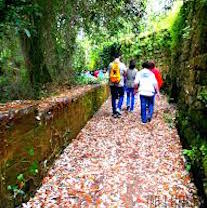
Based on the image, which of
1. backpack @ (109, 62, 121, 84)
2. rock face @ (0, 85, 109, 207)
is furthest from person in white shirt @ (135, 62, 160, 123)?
rock face @ (0, 85, 109, 207)

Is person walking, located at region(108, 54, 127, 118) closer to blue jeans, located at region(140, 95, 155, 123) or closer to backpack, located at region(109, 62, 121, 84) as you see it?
backpack, located at region(109, 62, 121, 84)

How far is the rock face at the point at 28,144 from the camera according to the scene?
4.39 metres

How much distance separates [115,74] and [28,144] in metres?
A: 7.33

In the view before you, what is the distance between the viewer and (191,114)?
761 cm

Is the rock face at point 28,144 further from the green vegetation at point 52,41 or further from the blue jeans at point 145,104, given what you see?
the blue jeans at point 145,104

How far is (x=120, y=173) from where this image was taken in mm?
6570

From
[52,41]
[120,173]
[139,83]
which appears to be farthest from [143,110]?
[120,173]

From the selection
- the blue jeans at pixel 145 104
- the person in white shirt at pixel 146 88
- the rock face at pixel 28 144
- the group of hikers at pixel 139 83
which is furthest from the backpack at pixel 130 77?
the rock face at pixel 28 144

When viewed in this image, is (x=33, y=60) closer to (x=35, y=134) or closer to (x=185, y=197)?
(x=35, y=134)

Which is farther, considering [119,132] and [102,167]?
[119,132]

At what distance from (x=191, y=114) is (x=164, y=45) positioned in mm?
13736

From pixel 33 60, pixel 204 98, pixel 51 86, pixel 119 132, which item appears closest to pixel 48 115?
pixel 204 98

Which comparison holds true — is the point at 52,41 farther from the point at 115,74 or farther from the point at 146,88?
the point at 146,88

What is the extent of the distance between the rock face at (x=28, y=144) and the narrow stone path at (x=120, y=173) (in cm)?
28
